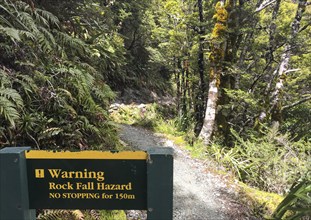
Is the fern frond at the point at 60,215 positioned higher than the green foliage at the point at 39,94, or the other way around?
the green foliage at the point at 39,94

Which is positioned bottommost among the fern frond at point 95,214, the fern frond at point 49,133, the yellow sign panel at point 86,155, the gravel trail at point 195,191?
the gravel trail at point 195,191

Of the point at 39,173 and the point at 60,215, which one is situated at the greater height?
the point at 39,173

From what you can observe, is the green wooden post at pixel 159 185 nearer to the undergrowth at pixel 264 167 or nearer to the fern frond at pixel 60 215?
the fern frond at pixel 60 215

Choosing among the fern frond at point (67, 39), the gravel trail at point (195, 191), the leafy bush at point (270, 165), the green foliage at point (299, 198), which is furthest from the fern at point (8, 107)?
the leafy bush at point (270, 165)

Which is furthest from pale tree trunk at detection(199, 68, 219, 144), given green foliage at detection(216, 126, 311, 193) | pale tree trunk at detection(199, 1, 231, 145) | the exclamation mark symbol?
the exclamation mark symbol

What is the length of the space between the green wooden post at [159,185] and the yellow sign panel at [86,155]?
0.24ft

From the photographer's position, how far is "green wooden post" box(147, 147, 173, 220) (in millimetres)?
1518

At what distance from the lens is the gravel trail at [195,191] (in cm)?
469

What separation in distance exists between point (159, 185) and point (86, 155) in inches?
18.3

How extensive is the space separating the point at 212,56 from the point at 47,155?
749 cm

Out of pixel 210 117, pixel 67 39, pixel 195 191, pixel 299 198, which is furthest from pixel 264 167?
pixel 67 39

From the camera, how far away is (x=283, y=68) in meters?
8.92

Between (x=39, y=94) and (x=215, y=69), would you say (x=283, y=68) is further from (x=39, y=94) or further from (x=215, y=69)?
(x=39, y=94)

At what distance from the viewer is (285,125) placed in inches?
460
